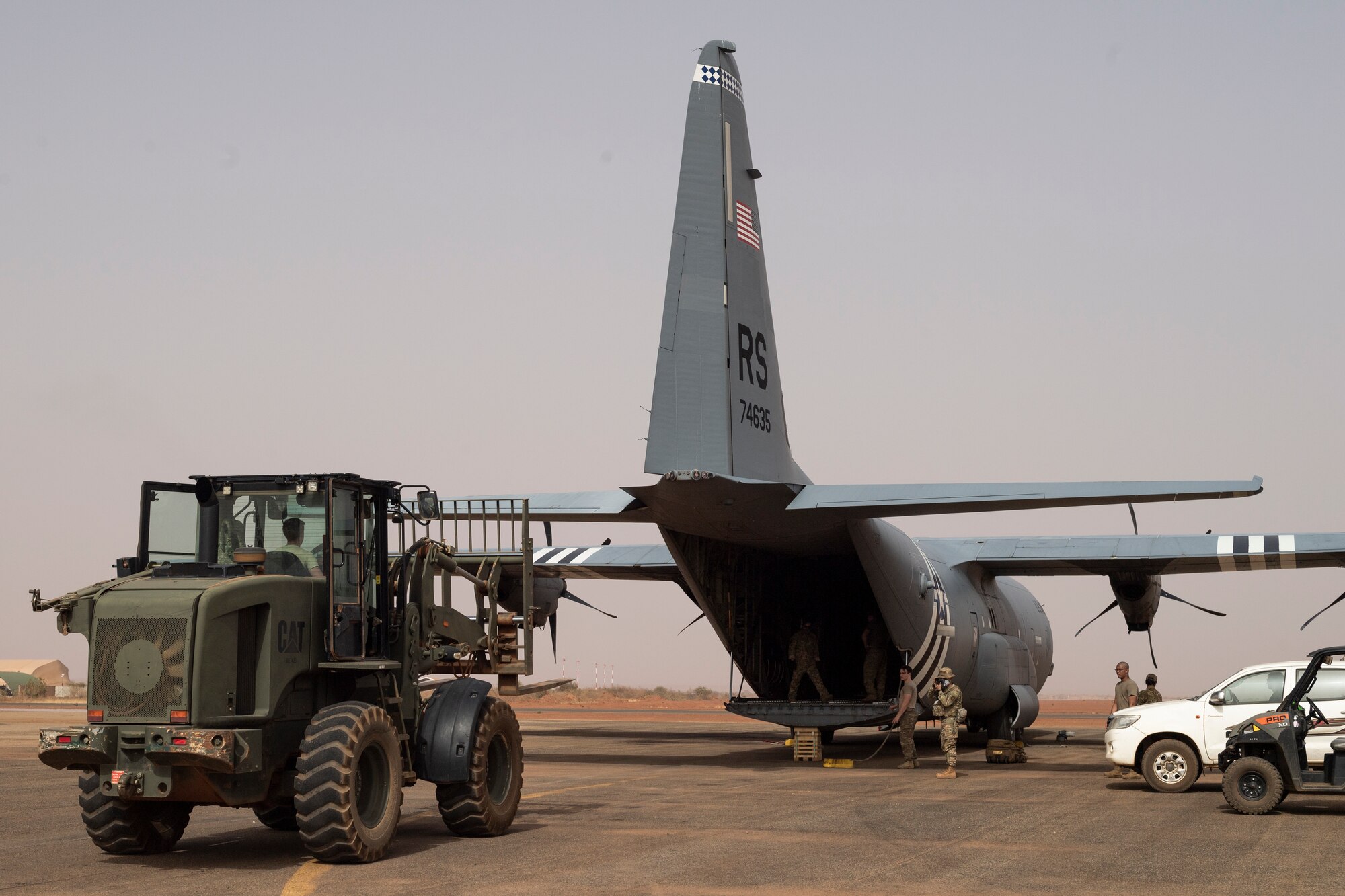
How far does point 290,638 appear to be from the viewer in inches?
367

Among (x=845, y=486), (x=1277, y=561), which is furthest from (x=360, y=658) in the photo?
(x=1277, y=561)

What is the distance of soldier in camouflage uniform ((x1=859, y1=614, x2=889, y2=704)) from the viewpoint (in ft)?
68.3

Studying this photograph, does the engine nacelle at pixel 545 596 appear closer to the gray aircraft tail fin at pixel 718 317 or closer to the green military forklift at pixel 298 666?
the gray aircraft tail fin at pixel 718 317

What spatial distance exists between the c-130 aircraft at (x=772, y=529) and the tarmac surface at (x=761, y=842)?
3.14m

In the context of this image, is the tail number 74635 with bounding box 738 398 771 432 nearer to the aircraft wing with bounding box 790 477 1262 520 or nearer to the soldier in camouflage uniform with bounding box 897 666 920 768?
the aircraft wing with bounding box 790 477 1262 520

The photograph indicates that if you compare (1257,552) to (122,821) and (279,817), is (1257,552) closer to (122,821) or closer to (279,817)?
(279,817)

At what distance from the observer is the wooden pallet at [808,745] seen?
19.4 meters

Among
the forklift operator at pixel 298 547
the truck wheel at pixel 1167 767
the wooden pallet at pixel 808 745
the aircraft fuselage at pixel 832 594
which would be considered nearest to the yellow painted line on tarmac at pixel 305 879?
the forklift operator at pixel 298 547

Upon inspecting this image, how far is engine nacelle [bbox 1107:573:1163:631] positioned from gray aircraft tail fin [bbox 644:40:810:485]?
949 cm

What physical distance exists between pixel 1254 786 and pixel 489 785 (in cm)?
702

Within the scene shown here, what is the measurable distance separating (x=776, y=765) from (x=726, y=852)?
908cm

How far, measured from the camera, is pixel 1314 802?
13.3 m

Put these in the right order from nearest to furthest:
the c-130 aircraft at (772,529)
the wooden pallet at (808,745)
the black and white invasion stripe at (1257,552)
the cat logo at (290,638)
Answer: the cat logo at (290,638), the c-130 aircraft at (772,529), the wooden pallet at (808,745), the black and white invasion stripe at (1257,552)

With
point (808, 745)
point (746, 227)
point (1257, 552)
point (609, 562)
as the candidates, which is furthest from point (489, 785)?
point (1257, 552)
